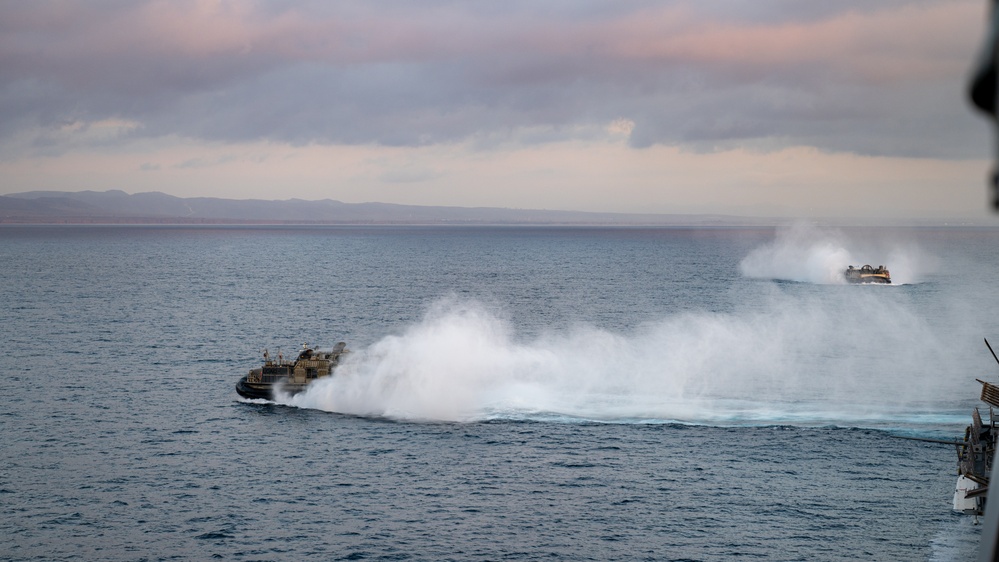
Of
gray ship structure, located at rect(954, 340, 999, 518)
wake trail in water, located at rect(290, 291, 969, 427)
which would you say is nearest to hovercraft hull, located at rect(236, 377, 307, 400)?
wake trail in water, located at rect(290, 291, 969, 427)

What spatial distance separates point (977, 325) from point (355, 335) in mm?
83302

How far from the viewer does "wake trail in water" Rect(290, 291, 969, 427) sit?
6962 centimetres

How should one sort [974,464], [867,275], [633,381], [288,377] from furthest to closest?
1. [867,275]
2. [633,381]
3. [288,377]
4. [974,464]

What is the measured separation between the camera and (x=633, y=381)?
7850 centimetres

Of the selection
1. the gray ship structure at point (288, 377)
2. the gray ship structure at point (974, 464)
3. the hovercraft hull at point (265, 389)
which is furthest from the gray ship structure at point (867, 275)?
the hovercraft hull at point (265, 389)

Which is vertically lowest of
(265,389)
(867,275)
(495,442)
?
(495,442)

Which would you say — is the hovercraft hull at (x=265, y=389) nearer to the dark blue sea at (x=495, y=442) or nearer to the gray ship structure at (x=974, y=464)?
the dark blue sea at (x=495, y=442)

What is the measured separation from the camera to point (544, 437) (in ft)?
206

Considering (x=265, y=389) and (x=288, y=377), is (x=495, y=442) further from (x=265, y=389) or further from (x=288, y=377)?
(x=265, y=389)

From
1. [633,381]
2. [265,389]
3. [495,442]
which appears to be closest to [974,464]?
[495,442]

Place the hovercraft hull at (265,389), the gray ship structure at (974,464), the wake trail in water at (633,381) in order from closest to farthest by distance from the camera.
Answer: the gray ship structure at (974,464) < the wake trail in water at (633,381) < the hovercraft hull at (265,389)

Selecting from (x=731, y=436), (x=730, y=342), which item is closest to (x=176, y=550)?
(x=731, y=436)

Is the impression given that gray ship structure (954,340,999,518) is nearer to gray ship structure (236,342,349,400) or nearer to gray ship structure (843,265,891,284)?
gray ship structure (236,342,349,400)

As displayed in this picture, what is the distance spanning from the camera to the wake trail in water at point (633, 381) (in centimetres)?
6962
